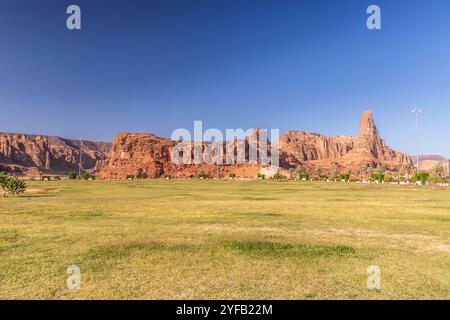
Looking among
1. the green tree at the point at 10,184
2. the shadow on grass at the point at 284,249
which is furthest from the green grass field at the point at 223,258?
the green tree at the point at 10,184

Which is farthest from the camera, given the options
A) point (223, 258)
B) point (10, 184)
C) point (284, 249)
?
point (10, 184)

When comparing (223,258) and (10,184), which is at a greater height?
(10,184)

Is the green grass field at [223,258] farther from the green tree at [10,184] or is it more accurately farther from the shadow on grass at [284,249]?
the green tree at [10,184]

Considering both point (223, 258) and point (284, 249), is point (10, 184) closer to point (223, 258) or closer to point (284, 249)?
point (223, 258)

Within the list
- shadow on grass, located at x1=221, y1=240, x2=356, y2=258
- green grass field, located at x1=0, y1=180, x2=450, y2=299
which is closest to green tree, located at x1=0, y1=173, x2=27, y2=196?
green grass field, located at x1=0, y1=180, x2=450, y2=299

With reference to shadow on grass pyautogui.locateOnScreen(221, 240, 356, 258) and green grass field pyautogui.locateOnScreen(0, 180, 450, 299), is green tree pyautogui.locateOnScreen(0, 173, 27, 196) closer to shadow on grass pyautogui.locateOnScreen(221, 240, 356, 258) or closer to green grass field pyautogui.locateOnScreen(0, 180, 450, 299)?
green grass field pyautogui.locateOnScreen(0, 180, 450, 299)

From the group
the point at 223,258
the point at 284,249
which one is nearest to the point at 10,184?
the point at 223,258

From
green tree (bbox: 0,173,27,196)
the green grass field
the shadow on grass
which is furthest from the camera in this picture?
green tree (bbox: 0,173,27,196)

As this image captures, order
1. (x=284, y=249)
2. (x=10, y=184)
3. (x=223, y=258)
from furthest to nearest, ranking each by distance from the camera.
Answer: (x=10, y=184)
(x=284, y=249)
(x=223, y=258)

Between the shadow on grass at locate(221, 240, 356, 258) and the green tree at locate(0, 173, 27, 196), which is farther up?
the green tree at locate(0, 173, 27, 196)

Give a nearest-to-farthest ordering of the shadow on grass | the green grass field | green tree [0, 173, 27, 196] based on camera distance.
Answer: the green grass field
the shadow on grass
green tree [0, 173, 27, 196]
